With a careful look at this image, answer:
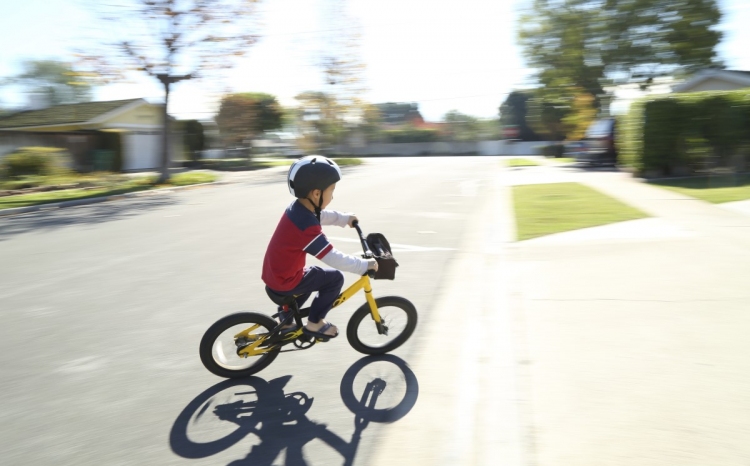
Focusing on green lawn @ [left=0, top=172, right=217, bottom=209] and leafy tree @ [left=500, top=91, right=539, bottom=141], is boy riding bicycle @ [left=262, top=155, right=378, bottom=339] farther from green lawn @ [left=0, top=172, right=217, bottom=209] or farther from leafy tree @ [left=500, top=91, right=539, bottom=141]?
leafy tree @ [left=500, top=91, right=539, bottom=141]

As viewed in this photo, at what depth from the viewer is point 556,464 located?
3.04 m

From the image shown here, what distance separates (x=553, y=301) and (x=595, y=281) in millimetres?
890

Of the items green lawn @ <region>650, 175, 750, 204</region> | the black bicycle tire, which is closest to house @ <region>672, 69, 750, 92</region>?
green lawn @ <region>650, 175, 750, 204</region>

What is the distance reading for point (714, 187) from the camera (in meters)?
13.8

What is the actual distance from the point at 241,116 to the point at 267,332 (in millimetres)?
42525

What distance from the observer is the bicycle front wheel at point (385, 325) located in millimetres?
4645

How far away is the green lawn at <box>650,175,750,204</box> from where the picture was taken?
12.0m

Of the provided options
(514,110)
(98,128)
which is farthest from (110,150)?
(514,110)

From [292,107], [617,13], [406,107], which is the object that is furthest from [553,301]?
[406,107]

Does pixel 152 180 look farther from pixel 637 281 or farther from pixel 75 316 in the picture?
pixel 637 281

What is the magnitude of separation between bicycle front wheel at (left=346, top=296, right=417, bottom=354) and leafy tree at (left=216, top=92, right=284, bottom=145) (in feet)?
135

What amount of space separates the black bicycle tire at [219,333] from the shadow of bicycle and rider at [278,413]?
69 mm

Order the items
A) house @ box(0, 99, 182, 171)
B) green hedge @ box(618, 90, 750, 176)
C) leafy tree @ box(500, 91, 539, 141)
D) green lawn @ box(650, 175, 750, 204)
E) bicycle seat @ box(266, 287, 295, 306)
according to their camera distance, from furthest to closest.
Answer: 1. leafy tree @ box(500, 91, 539, 141)
2. house @ box(0, 99, 182, 171)
3. green hedge @ box(618, 90, 750, 176)
4. green lawn @ box(650, 175, 750, 204)
5. bicycle seat @ box(266, 287, 295, 306)

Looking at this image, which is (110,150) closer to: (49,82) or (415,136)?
(415,136)
